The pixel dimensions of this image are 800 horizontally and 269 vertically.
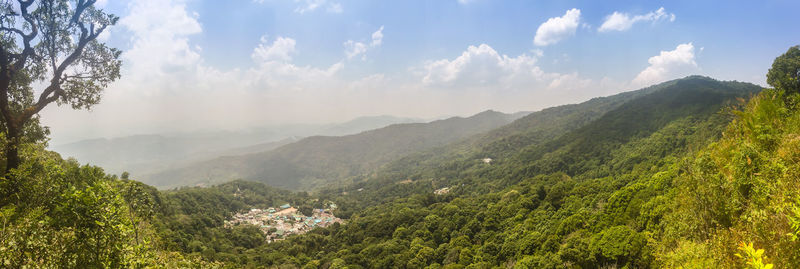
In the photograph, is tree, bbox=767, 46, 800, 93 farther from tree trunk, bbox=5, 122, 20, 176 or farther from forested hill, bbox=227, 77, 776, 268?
tree trunk, bbox=5, 122, 20, 176

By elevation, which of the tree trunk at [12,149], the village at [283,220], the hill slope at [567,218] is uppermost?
the tree trunk at [12,149]

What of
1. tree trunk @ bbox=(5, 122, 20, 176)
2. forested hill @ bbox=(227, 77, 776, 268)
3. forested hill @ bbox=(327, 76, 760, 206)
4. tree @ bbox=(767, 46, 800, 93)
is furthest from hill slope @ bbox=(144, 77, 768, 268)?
tree trunk @ bbox=(5, 122, 20, 176)

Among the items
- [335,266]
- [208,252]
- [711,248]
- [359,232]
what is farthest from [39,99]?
[359,232]

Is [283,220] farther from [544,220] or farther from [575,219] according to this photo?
[575,219]

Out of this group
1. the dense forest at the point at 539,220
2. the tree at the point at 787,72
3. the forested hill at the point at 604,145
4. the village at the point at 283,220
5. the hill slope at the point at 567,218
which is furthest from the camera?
the village at the point at 283,220

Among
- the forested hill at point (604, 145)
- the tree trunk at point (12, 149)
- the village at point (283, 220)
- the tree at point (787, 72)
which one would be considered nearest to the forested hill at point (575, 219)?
the forested hill at point (604, 145)

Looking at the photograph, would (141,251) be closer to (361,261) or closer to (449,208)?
(361,261)

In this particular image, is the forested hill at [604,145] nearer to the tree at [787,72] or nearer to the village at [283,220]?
the tree at [787,72]
